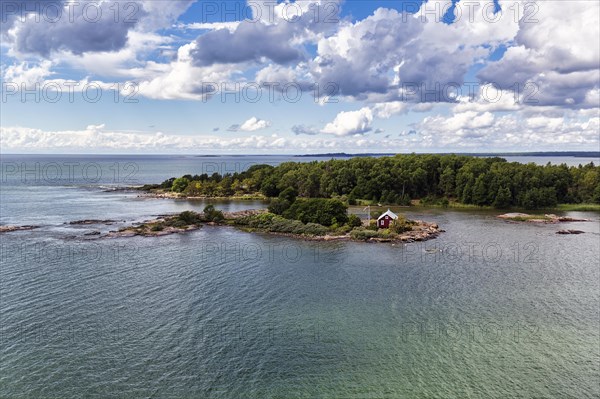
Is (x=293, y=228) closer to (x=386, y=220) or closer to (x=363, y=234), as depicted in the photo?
(x=363, y=234)

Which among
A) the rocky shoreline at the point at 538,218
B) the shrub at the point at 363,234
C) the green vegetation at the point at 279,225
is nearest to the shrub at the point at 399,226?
the shrub at the point at 363,234

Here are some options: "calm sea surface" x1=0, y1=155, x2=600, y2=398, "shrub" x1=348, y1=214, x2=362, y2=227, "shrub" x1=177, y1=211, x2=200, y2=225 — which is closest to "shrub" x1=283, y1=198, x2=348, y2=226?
"shrub" x1=348, y1=214, x2=362, y2=227

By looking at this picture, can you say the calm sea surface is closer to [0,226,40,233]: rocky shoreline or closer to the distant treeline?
[0,226,40,233]: rocky shoreline

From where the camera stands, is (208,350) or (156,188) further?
(156,188)

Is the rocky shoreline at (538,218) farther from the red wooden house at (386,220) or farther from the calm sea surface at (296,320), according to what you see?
the red wooden house at (386,220)

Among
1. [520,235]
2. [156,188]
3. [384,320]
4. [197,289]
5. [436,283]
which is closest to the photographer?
[384,320]

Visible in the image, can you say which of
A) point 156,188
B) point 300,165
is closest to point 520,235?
point 300,165

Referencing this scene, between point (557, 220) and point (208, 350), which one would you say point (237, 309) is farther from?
point (557, 220)
